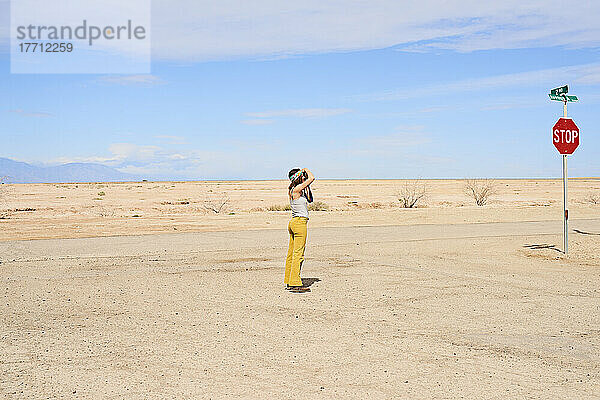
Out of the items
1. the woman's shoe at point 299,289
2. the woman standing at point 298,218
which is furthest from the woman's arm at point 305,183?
the woman's shoe at point 299,289

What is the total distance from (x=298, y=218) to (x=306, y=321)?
231 centimetres

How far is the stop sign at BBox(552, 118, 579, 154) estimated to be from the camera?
14.1 metres

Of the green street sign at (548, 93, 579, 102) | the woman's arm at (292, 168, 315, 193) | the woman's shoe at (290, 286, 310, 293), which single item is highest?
the green street sign at (548, 93, 579, 102)

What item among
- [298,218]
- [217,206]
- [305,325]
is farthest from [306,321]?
[217,206]

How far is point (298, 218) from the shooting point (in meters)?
10.2

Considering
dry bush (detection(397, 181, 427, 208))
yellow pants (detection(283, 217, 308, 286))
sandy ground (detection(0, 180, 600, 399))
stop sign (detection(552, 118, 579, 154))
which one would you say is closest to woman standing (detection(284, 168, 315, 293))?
yellow pants (detection(283, 217, 308, 286))

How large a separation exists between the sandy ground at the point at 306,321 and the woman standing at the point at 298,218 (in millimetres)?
280

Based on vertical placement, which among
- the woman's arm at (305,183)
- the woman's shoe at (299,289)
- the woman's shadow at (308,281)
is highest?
the woman's arm at (305,183)

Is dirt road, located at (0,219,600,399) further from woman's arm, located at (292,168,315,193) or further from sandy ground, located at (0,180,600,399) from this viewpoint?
woman's arm, located at (292,168,315,193)

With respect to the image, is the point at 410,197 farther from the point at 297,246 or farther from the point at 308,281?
the point at 297,246

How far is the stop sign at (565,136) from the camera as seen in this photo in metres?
14.1

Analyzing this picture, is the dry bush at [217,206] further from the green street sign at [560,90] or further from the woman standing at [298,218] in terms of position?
the woman standing at [298,218]

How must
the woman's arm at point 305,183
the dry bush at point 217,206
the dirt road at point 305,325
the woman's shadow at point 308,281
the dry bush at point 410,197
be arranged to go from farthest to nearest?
the dry bush at point 410,197, the dry bush at point 217,206, the woman's shadow at point 308,281, the woman's arm at point 305,183, the dirt road at point 305,325

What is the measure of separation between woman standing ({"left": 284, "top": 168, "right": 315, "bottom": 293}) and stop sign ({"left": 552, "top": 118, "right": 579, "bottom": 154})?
691cm
